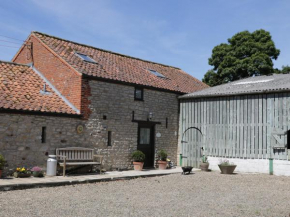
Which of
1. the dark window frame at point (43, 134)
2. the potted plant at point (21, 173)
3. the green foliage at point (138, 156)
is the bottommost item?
the potted plant at point (21, 173)

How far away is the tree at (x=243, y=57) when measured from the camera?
26938 millimetres

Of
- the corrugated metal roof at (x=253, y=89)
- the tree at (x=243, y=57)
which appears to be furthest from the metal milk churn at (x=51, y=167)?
the tree at (x=243, y=57)

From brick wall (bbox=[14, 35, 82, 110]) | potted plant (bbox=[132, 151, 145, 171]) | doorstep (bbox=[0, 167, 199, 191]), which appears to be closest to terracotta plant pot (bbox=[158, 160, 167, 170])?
potted plant (bbox=[132, 151, 145, 171])

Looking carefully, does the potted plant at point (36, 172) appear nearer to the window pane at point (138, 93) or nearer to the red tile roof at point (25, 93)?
the red tile roof at point (25, 93)

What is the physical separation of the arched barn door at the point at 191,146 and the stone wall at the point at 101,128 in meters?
0.59

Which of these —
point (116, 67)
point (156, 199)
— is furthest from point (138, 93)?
point (156, 199)

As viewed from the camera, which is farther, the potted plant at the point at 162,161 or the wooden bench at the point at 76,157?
the potted plant at the point at 162,161

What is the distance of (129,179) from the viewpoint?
1295 cm

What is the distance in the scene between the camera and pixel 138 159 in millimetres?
15102

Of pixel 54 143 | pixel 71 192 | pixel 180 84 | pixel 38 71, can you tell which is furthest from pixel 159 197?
pixel 180 84

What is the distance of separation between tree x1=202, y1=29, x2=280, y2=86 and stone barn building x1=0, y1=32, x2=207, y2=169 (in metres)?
10.4

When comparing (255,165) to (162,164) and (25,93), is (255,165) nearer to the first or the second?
(162,164)

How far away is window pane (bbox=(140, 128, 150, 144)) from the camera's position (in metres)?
16.3

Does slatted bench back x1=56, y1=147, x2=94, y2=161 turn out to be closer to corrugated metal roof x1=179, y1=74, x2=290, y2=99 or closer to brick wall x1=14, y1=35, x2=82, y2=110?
brick wall x1=14, y1=35, x2=82, y2=110
